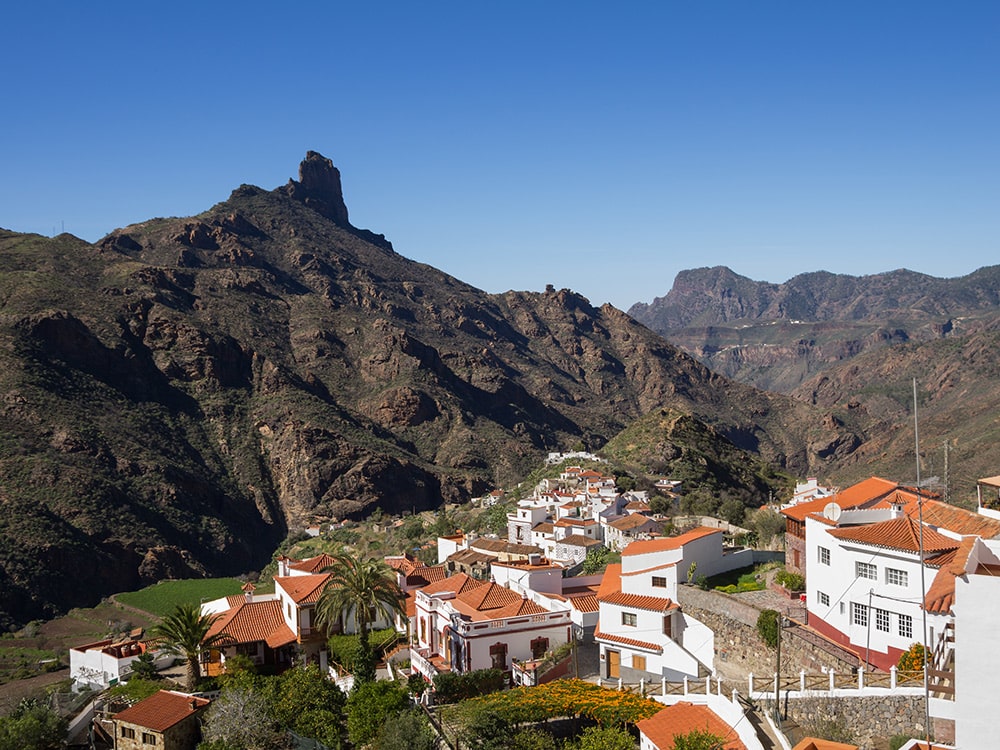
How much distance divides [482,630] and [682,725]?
10.5m

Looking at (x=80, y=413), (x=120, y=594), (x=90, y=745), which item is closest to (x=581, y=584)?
(x=90, y=745)


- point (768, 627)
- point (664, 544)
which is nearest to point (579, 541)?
point (664, 544)

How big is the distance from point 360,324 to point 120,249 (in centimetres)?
4867

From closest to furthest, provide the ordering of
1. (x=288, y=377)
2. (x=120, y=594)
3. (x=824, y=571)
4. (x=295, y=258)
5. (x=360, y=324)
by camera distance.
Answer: (x=824, y=571) → (x=120, y=594) → (x=288, y=377) → (x=360, y=324) → (x=295, y=258)

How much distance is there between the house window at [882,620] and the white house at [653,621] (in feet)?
20.0

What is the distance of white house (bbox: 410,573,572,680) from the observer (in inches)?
1291

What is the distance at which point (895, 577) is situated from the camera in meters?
24.4

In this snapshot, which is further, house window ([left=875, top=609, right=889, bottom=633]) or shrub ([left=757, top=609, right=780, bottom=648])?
shrub ([left=757, top=609, right=780, bottom=648])

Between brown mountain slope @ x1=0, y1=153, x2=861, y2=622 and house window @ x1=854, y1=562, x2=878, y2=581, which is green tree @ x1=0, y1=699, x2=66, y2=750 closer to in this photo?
house window @ x1=854, y1=562, x2=878, y2=581

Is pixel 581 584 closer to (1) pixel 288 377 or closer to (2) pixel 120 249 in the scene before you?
(1) pixel 288 377

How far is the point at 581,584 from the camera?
40.3m

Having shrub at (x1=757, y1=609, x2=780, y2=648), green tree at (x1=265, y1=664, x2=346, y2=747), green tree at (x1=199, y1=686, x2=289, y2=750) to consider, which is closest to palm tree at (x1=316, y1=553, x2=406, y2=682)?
green tree at (x1=265, y1=664, x2=346, y2=747)

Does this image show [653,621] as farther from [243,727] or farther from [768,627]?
[243,727]

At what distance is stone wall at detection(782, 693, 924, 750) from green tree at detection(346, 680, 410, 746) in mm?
12321
